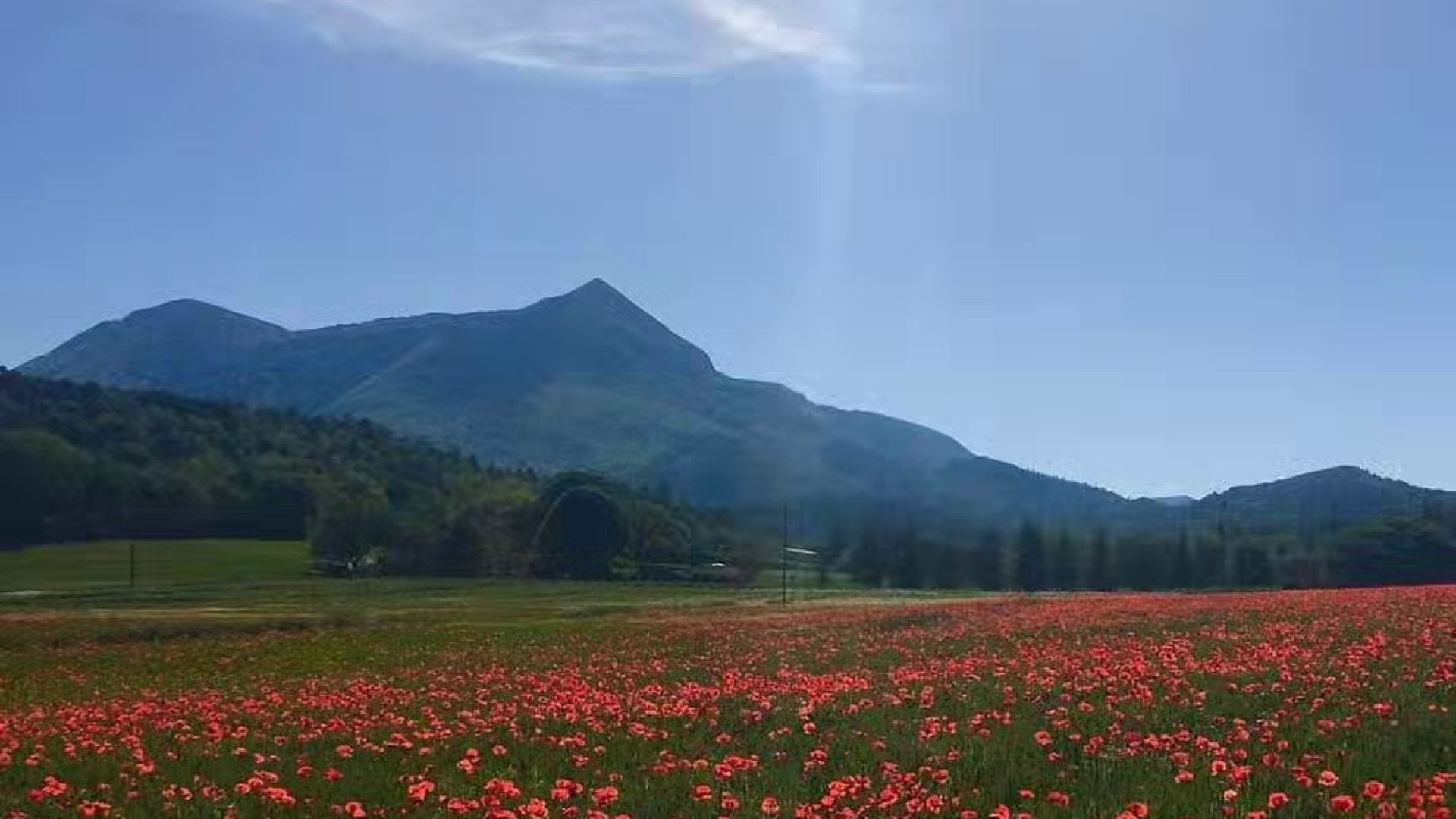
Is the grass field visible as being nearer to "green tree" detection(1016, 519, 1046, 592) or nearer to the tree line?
Answer: the tree line

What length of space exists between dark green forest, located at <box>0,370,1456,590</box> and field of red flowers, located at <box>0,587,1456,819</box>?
3725 cm

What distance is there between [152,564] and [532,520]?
30678mm

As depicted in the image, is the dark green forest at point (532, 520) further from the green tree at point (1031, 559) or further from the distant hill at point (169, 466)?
the distant hill at point (169, 466)

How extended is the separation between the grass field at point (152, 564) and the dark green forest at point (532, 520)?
3146 millimetres

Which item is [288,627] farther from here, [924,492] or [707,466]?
[707,466]

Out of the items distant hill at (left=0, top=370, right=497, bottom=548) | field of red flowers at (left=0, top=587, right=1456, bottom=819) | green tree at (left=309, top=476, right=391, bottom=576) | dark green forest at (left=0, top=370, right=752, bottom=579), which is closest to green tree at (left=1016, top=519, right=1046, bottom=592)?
dark green forest at (left=0, top=370, right=752, bottom=579)

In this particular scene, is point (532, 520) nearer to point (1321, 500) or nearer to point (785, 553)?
point (785, 553)

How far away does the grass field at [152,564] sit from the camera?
101875 millimetres

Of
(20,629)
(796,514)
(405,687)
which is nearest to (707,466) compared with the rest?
(796,514)

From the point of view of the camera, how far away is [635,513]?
121 metres

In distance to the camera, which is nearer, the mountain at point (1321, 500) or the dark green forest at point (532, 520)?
the dark green forest at point (532, 520)

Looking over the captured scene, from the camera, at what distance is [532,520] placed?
122625 millimetres

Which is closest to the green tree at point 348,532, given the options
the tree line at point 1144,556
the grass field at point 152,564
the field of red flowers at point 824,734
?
the grass field at point 152,564

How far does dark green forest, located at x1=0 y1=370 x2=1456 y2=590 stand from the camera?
2443 inches
